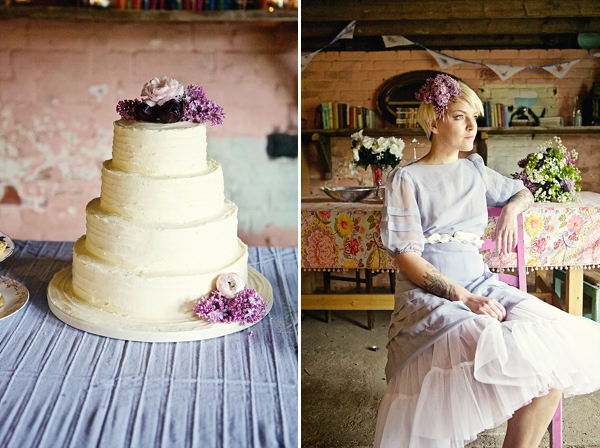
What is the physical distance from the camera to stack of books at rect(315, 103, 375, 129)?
178 inches

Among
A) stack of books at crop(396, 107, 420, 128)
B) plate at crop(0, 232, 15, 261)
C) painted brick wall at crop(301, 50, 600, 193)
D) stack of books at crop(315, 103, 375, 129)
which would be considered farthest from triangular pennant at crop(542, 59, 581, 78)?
plate at crop(0, 232, 15, 261)

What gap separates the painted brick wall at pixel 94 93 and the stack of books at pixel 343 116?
106 cm

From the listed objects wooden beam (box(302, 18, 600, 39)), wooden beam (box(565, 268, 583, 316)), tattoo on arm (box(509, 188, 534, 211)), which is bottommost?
wooden beam (box(565, 268, 583, 316))

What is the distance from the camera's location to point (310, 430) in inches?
89.3

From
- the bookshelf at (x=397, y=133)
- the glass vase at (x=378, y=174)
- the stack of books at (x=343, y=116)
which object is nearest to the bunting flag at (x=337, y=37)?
the stack of books at (x=343, y=116)

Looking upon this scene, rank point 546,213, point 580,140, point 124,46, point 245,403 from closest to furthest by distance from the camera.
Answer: point 245,403 → point 546,213 → point 124,46 → point 580,140

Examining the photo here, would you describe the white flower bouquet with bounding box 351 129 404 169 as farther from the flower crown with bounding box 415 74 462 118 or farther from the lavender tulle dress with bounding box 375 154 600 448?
the flower crown with bounding box 415 74 462 118

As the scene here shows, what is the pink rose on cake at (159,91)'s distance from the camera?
6.13 ft

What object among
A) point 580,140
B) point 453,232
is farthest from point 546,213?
point 580,140

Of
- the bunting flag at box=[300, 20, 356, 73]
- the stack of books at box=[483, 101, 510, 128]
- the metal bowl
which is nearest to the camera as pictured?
the metal bowl

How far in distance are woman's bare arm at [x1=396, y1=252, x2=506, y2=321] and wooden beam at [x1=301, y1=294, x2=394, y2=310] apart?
1.05 m

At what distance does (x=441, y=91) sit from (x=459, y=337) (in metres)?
0.79

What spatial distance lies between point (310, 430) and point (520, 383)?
94 centimetres

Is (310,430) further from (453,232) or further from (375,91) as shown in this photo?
(375,91)
